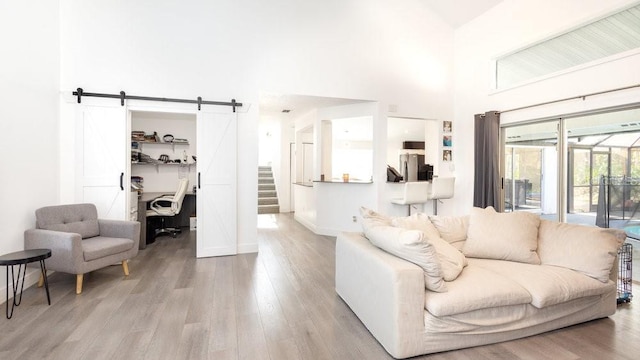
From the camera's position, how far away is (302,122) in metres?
7.02

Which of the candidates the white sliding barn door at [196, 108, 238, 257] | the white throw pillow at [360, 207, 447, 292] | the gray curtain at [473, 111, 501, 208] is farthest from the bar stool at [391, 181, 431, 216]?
the white throw pillow at [360, 207, 447, 292]

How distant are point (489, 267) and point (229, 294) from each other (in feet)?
7.90

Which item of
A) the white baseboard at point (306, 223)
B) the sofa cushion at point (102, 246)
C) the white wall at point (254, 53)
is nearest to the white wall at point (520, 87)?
the white wall at point (254, 53)

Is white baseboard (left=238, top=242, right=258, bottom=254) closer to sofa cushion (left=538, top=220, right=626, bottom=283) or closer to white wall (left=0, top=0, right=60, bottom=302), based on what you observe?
white wall (left=0, top=0, right=60, bottom=302)

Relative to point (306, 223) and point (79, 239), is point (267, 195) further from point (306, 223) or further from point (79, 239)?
point (79, 239)

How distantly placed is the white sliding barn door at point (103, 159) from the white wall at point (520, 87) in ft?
18.0

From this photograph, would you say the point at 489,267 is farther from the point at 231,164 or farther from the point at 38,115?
the point at 38,115

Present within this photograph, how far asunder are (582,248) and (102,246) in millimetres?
4524

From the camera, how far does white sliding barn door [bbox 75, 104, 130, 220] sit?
3.92m

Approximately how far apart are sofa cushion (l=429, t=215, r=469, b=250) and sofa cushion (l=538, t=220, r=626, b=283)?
25.2 inches

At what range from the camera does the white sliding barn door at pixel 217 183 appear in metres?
4.32

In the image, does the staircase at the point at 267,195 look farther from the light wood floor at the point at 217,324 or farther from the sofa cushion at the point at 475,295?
the sofa cushion at the point at 475,295

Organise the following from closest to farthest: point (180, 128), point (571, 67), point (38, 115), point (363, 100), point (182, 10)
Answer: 1. point (38, 115)
2. point (571, 67)
3. point (182, 10)
4. point (363, 100)
5. point (180, 128)

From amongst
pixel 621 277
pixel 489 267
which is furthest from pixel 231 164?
pixel 621 277
